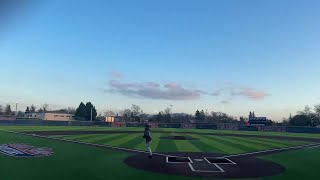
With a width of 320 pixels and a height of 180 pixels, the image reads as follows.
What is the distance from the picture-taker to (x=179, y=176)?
13.0 meters

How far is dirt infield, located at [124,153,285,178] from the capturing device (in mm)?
13868

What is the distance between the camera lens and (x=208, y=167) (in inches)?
614

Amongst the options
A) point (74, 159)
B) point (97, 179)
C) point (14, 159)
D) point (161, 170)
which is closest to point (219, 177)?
point (161, 170)

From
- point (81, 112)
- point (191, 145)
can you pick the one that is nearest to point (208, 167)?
point (191, 145)

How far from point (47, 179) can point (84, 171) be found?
206 cm

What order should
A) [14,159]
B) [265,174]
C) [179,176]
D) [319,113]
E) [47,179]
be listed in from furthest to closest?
[319,113] < [14,159] < [265,174] < [179,176] < [47,179]

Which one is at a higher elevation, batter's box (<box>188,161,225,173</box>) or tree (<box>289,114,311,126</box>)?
tree (<box>289,114,311,126</box>)

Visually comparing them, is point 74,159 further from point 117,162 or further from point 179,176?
point 179,176

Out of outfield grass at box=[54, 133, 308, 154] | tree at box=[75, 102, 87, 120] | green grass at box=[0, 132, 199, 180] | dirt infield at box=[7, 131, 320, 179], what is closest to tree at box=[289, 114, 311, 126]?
outfield grass at box=[54, 133, 308, 154]

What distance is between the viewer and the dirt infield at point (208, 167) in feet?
45.5

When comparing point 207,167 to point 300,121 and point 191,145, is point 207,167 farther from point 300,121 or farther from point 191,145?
point 300,121

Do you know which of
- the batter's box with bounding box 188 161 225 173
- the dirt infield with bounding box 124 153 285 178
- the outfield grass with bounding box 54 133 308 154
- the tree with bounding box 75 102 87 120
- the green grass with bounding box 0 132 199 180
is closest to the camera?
the green grass with bounding box 0 132 199 180

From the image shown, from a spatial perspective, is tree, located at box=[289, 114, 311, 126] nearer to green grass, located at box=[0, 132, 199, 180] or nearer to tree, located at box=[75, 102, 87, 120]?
tree, located at box=[75, 102, 87, 120]

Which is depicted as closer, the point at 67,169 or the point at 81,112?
the point at 67,169
